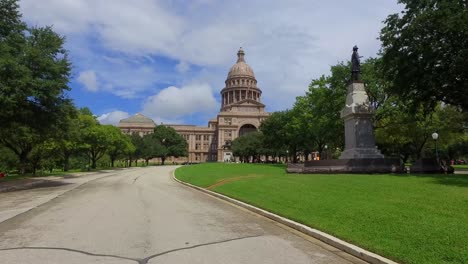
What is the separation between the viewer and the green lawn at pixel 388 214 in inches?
267

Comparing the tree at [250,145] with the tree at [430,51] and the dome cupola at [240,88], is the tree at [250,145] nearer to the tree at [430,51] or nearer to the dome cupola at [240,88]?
the dome cupola at [240,88]

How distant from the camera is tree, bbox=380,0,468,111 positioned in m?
20.5

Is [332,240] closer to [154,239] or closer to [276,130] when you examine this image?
[154,239]

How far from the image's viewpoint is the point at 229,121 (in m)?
157

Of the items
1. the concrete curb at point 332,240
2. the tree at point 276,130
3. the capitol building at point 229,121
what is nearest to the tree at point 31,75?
the concrete curb at point 332,240

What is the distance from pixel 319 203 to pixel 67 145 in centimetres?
4058

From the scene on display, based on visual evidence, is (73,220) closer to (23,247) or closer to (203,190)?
(23,247)

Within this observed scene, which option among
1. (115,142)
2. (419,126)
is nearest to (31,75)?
(419,126)

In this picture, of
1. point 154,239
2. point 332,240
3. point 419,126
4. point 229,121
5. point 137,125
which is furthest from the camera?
point 137,125

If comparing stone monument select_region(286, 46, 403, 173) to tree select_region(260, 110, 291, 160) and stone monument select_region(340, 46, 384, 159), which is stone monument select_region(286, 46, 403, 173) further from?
tree select_region(260, 110, 291, 160)

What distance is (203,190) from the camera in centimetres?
2212

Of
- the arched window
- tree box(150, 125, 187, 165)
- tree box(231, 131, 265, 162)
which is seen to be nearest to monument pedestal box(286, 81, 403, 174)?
tree box(231, 131, 265, 162)

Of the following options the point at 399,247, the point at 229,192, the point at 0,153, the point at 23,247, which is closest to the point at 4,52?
the point at 229,192

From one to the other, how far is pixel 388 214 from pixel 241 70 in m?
156
